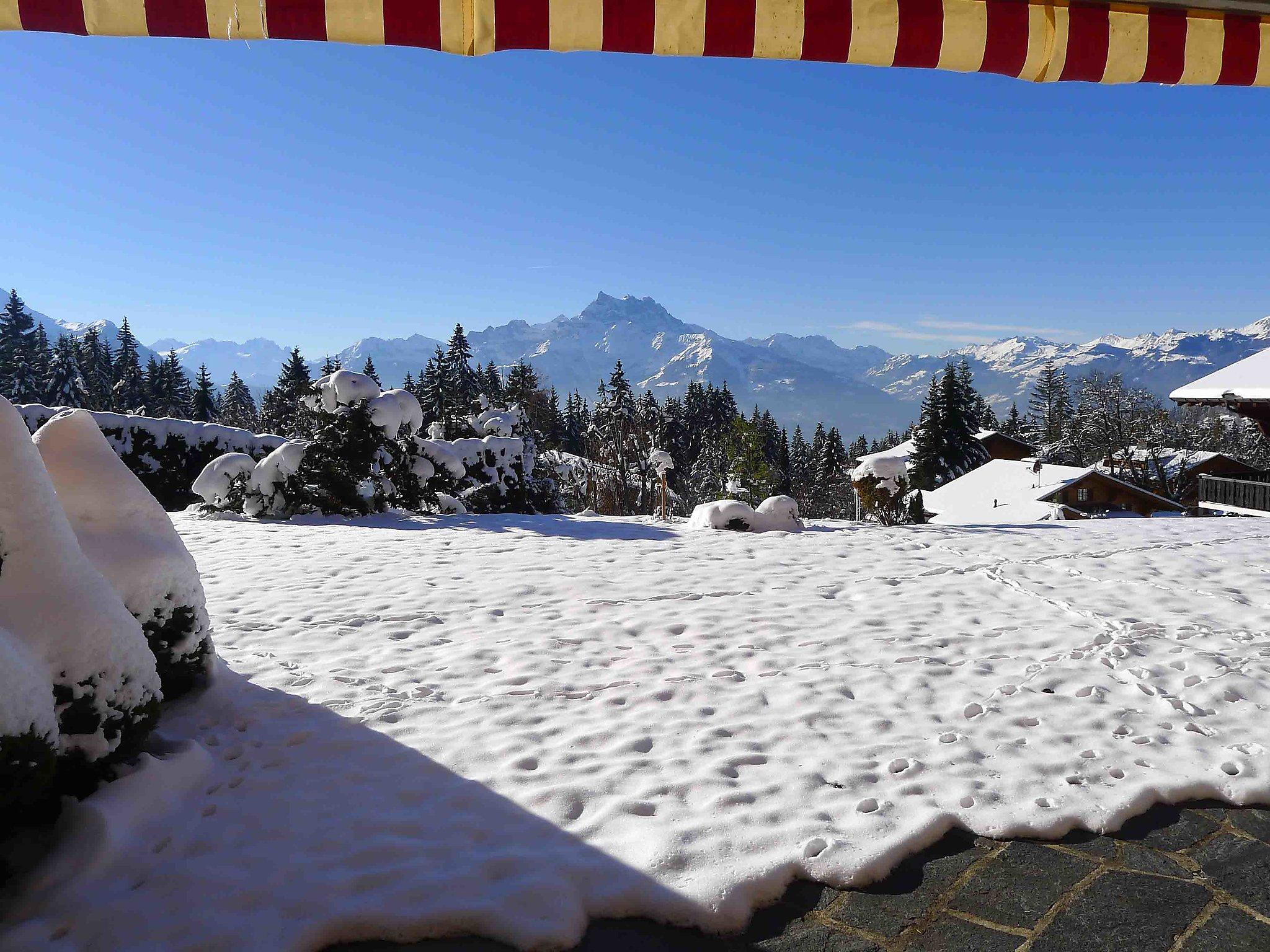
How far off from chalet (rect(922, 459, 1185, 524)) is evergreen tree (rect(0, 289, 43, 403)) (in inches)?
2176

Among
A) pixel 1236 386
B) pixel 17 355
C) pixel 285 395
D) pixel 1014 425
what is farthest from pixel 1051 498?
pixel 17 355

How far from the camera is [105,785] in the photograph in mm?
2770

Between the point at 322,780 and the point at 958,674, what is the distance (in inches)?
146

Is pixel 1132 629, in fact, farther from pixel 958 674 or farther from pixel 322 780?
pixel 322 780

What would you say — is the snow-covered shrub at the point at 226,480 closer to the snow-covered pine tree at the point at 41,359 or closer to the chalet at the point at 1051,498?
the chalet at the point at 1051,498

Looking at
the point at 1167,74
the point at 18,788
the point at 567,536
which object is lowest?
the point at 567,536

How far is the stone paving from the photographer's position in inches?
86.6

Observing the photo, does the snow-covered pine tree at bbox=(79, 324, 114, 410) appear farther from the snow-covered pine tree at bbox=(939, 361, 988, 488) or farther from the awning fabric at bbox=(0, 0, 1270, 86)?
the awning fabric at bbox=(0, 0, 1270, 86)

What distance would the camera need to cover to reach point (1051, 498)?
31094mm

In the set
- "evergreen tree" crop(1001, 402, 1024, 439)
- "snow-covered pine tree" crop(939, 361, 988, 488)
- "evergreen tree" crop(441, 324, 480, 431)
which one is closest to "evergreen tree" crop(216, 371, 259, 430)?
"evergreen tree" crop(441, 324, 480, 431)

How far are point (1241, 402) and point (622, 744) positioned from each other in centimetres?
1488

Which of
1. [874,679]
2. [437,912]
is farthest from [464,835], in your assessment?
[874,679]

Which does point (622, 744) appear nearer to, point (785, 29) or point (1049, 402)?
point (785, 29)

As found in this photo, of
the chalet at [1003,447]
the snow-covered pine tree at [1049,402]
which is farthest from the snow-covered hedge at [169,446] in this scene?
the snow-covered pine tree at [1049,402]
